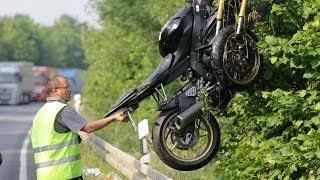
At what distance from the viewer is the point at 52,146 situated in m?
7.41

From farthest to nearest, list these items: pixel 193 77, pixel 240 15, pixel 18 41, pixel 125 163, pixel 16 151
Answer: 1. pixel 18 41
2. pixel 16 151
3. pixel 125 163
4. pixel 193 77
5. pixel 240 15

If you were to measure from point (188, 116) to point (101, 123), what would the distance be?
0.85 m

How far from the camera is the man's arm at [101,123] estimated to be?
746 cm

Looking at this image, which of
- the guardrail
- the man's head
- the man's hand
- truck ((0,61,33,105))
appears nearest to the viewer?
the man's head

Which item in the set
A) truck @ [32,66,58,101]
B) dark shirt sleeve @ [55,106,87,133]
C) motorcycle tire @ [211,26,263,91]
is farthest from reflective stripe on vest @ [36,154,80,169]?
truck @ [32,66,58,101]

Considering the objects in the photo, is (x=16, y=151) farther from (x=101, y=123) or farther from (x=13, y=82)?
(x=13, y=82)

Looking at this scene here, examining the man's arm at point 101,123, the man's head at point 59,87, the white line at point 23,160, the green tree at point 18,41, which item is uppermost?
the green tree at point 18,41

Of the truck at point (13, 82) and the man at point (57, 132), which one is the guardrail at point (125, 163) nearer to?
the man at point (57, 132)

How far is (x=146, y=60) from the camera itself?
2503 centimetres

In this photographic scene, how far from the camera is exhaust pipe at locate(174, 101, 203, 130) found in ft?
25.3

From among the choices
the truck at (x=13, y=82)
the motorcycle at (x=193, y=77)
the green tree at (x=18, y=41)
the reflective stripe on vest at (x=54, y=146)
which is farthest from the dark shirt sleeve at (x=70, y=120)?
the green tree at (x=18, y=41)

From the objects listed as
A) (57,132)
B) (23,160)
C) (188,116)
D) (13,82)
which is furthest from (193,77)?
(13,82)

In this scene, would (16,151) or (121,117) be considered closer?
(121,117)

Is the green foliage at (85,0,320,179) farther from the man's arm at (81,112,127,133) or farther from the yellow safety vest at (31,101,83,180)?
the yellow safety vest at (31,101,83,180)
